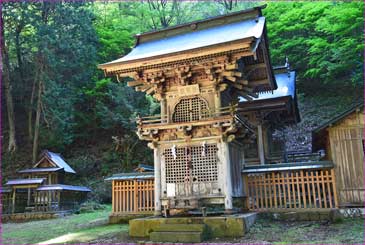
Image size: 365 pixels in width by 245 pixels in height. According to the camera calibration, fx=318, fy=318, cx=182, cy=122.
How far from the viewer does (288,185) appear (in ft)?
39.1

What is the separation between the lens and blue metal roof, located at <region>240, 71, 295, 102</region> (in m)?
17.9

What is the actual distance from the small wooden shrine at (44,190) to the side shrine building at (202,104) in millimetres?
13386

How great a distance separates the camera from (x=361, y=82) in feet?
84.9

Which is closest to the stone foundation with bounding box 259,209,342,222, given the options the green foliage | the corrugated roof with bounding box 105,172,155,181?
the corrugated roof with bounding box 105,172,155,181

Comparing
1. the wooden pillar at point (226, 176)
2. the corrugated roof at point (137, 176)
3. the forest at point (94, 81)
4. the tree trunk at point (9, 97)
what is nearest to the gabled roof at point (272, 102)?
the wooden pillar at point (226, 176)

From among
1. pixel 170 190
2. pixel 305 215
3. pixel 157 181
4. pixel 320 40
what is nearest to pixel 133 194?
pixel 157 181

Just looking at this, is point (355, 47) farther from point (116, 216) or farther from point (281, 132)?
point (116, 216)

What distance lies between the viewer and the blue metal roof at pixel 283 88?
17938mm

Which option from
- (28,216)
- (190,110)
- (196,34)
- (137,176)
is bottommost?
(28,216)

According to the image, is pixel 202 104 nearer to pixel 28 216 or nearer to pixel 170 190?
pixel 170 190

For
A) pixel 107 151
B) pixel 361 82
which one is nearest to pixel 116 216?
pixel 107 151

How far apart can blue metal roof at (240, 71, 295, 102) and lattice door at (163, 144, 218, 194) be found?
24.6 ft

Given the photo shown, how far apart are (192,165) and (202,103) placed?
230 centimetres

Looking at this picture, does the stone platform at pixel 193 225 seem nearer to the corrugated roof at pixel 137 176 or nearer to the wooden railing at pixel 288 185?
the wooden railing at pixel 288 185
